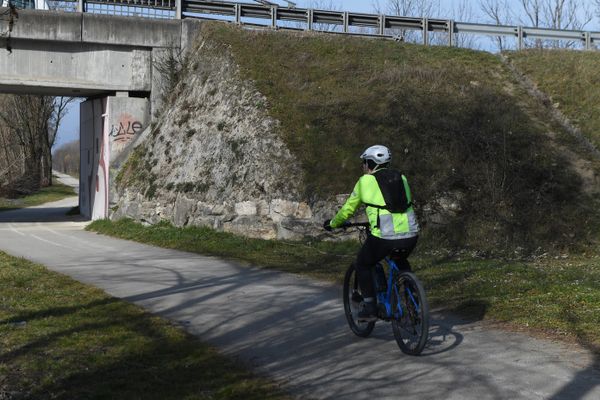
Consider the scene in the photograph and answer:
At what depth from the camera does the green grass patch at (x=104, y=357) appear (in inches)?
227

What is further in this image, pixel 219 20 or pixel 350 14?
pixel 350 14

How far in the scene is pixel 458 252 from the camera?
1471 cm

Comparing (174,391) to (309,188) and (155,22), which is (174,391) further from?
(155,22)

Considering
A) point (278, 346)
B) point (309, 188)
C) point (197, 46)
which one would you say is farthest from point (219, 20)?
point (278, 346)

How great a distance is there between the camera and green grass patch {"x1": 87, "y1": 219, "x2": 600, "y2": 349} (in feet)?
27.2

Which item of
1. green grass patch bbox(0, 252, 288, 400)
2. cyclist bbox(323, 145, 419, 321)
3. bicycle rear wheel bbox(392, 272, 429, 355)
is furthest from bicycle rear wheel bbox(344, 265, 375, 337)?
green grass patch bbox(0, 252, 288, 400)

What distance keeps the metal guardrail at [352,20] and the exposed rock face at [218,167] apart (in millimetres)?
1828

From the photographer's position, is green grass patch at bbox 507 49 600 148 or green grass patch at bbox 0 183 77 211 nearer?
green grass patch at bbox 507 49 600 148

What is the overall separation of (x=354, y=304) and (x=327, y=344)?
598mm

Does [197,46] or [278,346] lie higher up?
[197,46]

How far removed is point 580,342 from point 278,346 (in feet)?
8.82

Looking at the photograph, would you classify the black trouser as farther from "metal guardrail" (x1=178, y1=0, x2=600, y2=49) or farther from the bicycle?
"metal guardrail" (x1=178, y1=0, x2=600, y2=49)

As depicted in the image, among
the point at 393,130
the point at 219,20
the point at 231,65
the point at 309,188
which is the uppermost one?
the point at 219,20

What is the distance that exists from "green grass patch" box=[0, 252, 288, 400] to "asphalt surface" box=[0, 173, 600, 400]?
35 centimetres
